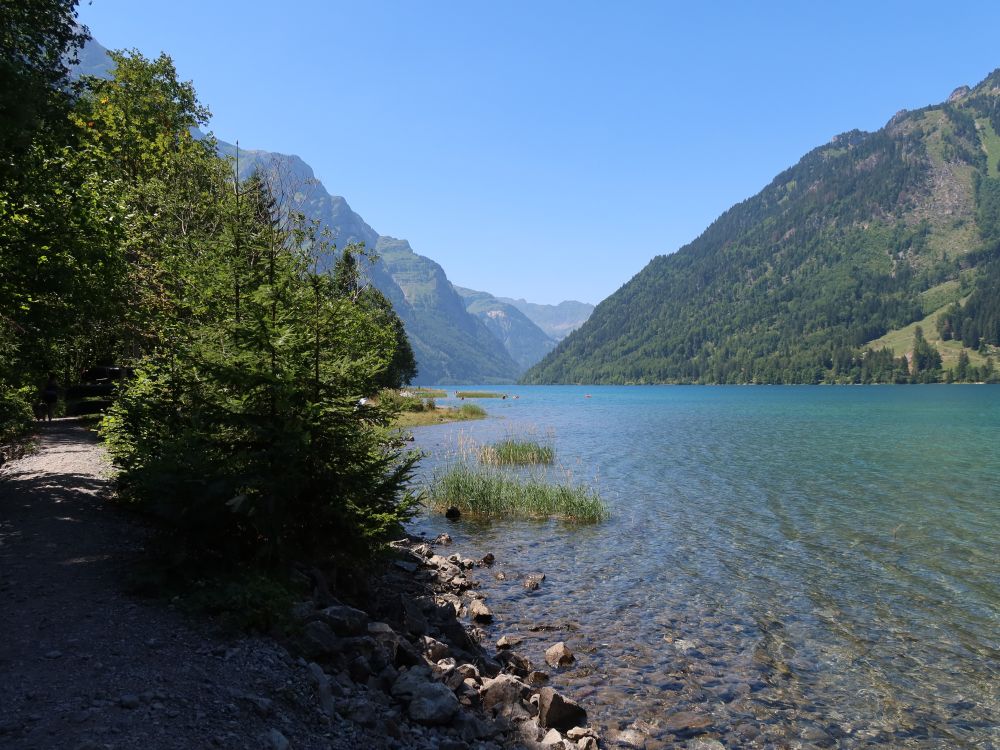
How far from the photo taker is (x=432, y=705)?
8945mm

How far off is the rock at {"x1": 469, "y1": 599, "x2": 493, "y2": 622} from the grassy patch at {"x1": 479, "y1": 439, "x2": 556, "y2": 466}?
950 inches

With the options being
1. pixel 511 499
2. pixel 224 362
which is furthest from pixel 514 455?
pixel 224 362

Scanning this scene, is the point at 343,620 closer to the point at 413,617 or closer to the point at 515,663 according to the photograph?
the point at 413,617

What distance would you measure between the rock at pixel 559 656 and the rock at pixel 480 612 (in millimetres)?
2512

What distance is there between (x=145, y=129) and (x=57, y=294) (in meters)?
27.7

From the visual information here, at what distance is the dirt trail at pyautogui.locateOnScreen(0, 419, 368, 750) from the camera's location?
6.34m

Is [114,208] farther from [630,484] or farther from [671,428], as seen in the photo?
[671,428]

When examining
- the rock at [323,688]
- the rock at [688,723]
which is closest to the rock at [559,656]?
the rock at [688,723]

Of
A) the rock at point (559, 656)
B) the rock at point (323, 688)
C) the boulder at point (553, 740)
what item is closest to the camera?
the rock at point (323, 688)

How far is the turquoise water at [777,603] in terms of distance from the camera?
427 inches

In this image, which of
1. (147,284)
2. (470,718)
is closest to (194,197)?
(147,284)

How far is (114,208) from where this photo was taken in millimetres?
18297

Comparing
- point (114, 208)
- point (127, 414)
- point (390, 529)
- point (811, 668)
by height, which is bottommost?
point (811, 668)

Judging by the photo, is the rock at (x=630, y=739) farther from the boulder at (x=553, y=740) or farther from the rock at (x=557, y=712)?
the boulder at (x=553, y=740)
